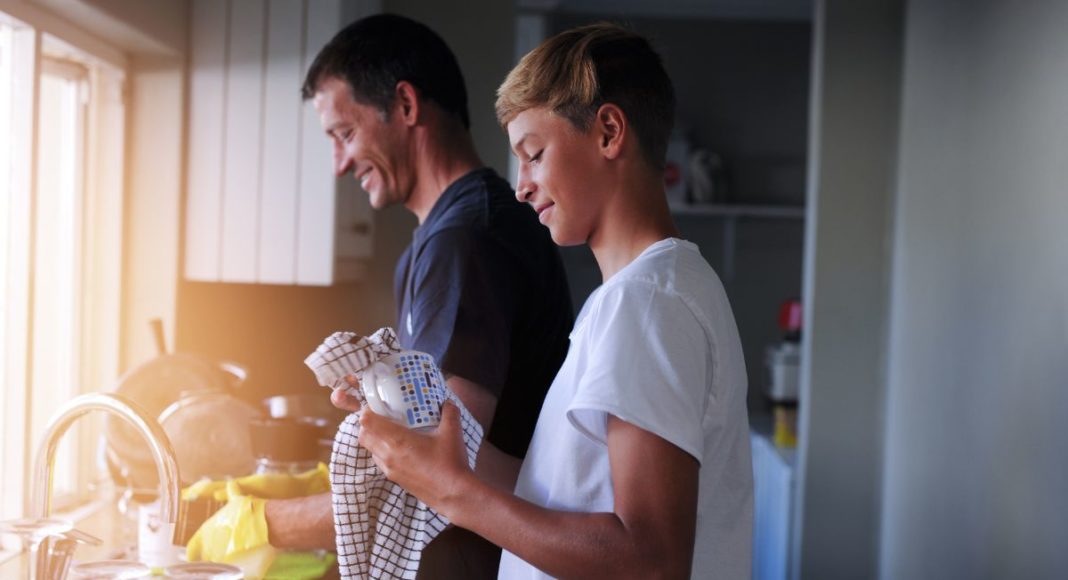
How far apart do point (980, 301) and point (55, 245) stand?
1.87 m

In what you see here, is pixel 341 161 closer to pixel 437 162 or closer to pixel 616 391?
pixel 437 162

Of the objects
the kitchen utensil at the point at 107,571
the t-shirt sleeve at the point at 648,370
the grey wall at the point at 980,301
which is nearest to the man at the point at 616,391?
the t-shirt sleeve at the point at 648,370

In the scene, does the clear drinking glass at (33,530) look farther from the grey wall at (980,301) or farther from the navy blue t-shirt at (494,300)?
the grey wall at (980,301)

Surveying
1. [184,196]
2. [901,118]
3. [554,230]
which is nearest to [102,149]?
[184,196]

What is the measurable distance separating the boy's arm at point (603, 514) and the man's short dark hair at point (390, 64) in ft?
2.61

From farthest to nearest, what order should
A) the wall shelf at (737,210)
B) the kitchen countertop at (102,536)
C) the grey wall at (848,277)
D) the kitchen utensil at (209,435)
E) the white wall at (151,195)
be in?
the wall shelf at (737,210), the grey wall at (848,277), the white wall at (151,195), the kitchen utensil at (209,435), the kitchen countertop at (102,536)

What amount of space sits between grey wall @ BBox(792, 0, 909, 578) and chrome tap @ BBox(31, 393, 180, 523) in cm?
A: 212

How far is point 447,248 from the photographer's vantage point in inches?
54.1

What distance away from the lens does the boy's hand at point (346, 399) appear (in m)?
1.03

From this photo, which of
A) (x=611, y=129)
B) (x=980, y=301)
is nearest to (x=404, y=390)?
(x=611, y=129)

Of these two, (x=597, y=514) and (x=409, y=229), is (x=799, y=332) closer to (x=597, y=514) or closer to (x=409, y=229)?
(x=409, y=229)

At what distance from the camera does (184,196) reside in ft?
7.79

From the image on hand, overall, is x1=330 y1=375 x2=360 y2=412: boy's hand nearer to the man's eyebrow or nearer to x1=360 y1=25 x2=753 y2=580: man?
x1=360 y1=25 x2=753 y2=580: man

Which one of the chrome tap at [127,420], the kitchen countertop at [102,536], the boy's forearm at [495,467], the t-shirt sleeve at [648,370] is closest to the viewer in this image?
the t-shirt sleeve at [648,370]
